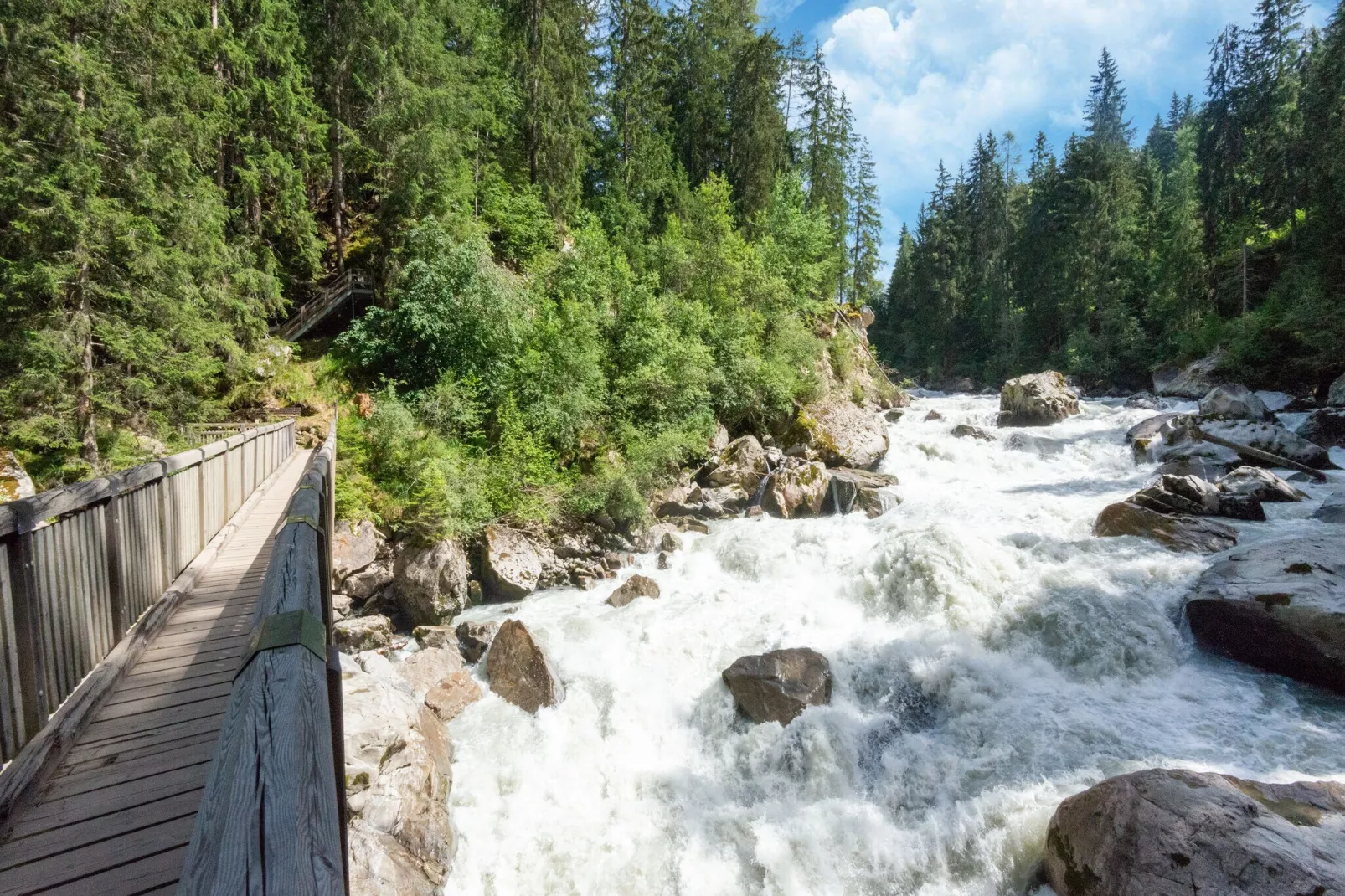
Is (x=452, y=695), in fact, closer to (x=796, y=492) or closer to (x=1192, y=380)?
(x=796, y=492)

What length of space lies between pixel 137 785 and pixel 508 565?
9.87m

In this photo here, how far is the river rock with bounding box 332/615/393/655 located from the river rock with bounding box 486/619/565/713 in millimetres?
2420

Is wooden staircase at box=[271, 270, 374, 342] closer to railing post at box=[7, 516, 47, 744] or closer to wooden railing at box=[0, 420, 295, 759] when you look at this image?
wooden railing at box=[0, 420, 295, 759]

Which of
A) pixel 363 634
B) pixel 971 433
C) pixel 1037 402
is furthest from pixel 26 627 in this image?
pixel 1037 402

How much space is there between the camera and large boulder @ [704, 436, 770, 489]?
17.0 metres

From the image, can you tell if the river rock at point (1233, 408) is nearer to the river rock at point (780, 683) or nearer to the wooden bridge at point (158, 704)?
the river rock at point (780, 683)

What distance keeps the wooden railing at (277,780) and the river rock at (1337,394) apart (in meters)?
28.0

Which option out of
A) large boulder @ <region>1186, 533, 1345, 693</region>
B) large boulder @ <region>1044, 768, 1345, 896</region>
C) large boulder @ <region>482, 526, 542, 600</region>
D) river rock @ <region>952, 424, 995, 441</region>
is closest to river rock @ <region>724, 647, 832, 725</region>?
large boulder @ <region>1044, 768, 1345, 896</region>

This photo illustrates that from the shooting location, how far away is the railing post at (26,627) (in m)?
2.98

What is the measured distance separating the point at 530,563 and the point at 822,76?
33.4m

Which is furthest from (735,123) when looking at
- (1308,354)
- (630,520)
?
(1308,354)

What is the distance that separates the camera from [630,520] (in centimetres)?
1479

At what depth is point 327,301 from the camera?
65.3ft

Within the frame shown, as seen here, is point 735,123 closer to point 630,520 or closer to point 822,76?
point 822,76
